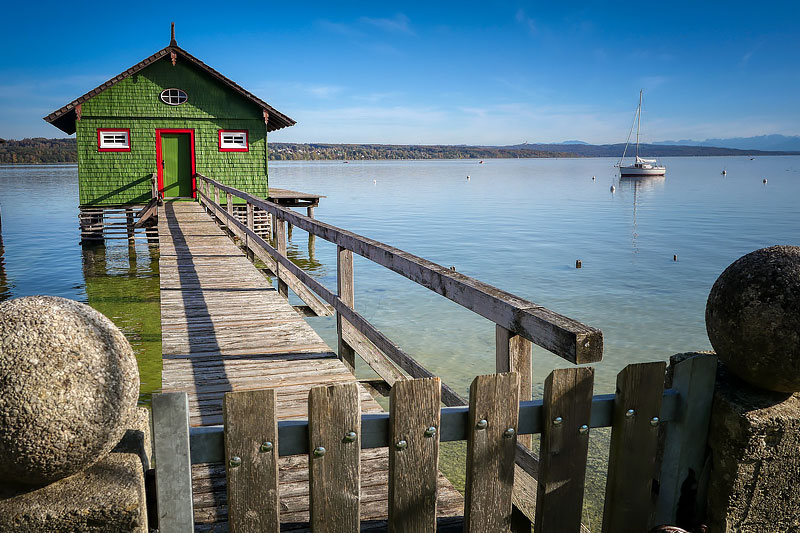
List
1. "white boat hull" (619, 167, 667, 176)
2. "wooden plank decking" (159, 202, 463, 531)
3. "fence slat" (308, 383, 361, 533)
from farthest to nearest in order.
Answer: "white boat hull" (619, 167, 667, 176) → "wooden plank decking" (159, 202, 463, 531) → "fence slat" (308, 383, 361, 533)

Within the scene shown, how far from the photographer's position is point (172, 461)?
1.86m

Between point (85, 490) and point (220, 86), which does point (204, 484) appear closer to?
point (85, 490)

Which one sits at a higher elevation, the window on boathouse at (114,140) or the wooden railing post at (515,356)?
the window on boathouse at (114,140)

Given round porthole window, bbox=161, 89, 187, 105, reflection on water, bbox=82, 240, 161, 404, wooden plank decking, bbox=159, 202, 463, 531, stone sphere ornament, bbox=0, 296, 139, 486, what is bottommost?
reflection on water, bbox=82, 240, 161, 404

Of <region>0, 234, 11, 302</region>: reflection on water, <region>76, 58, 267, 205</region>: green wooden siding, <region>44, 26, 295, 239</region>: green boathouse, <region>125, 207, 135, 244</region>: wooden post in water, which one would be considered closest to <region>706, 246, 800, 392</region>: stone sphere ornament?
<region>0, 234, 11, 302</region>: reflection on water

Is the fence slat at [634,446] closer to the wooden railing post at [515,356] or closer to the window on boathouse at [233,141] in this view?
the wooden railing post at [515,356]

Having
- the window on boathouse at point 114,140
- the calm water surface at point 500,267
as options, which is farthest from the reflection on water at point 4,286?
the window on boathouse at point 114,140

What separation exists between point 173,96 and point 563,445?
23609mm

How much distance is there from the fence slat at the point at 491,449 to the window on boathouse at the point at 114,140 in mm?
23574

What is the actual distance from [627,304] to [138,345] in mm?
11852

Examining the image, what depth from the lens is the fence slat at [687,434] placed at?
2.29 meters

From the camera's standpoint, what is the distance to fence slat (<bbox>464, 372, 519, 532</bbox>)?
2.06m

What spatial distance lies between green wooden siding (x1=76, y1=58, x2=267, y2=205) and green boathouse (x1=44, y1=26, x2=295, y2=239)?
34 mm

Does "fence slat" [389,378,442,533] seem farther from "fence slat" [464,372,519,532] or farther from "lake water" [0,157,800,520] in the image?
"lake water" [0,157,800,520]
